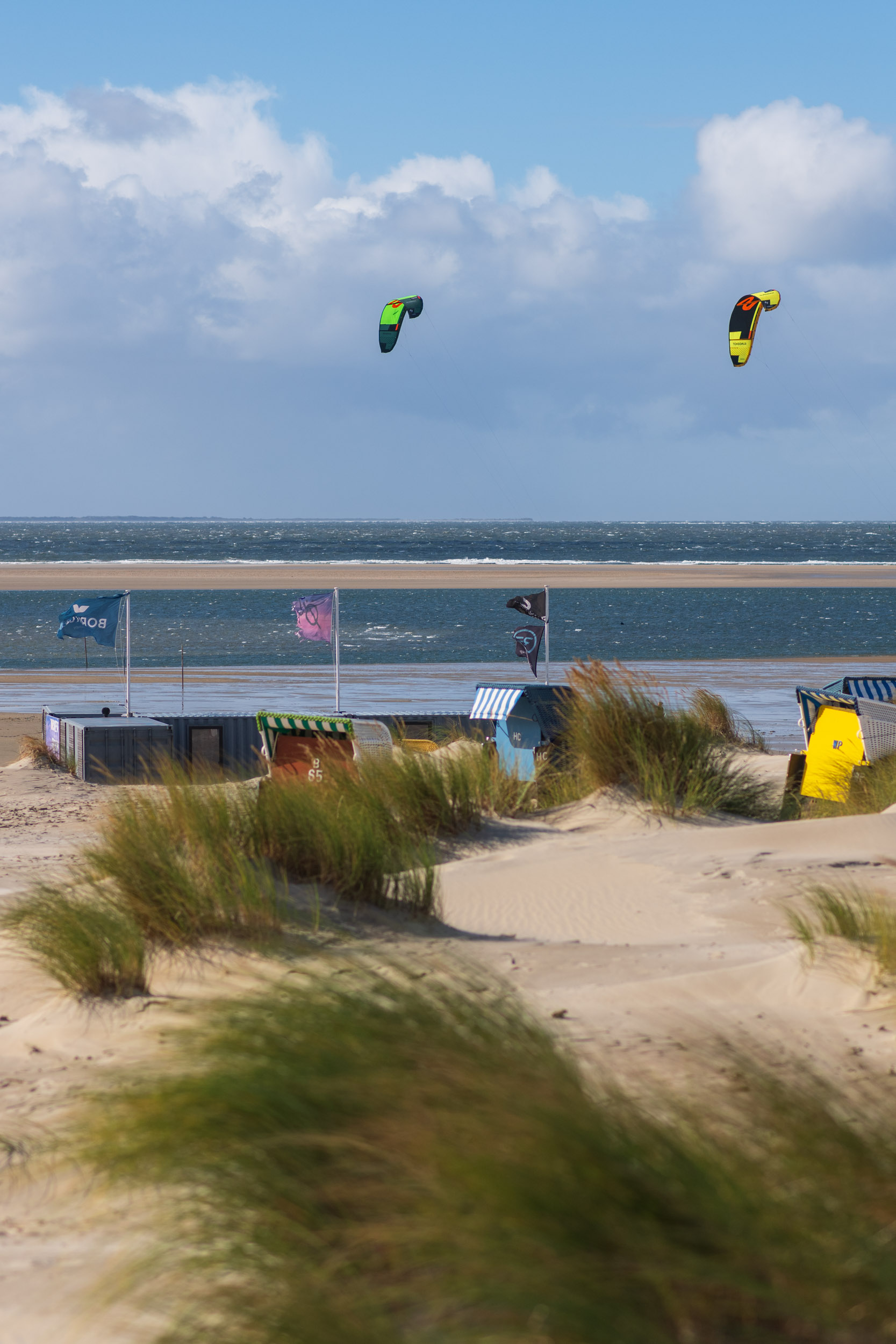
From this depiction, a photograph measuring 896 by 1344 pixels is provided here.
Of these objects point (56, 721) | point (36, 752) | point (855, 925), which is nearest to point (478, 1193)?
point (855, 925)

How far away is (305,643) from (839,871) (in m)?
39.3

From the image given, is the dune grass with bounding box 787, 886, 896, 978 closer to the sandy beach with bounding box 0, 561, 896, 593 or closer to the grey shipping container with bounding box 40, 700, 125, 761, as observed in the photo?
the grey shipping container with bounding box 40, 700, 125, 761

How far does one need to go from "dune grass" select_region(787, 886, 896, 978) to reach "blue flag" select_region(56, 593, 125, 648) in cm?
1572

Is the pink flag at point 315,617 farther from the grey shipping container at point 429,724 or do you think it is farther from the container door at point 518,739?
the container door at point 518,739

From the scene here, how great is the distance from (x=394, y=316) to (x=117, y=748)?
63.5 feet

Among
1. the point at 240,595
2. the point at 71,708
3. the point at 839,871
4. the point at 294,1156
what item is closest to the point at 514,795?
the point at 839,871

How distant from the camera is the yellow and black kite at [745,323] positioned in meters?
27.7

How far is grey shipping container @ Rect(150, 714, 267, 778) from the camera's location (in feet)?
66.0

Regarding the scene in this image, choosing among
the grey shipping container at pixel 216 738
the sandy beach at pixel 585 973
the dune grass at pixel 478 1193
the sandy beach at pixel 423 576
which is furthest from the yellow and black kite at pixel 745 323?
the sandy beach at pixel 423 576

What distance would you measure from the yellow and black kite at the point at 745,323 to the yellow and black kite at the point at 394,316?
8.49m

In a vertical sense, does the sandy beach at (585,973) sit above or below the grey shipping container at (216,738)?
above

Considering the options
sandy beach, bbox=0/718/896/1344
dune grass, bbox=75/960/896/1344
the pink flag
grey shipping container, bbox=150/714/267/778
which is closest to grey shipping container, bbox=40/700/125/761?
grey shipping container, bbox=150/714/267/778

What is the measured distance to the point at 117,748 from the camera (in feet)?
62.6

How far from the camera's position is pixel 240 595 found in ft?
236
